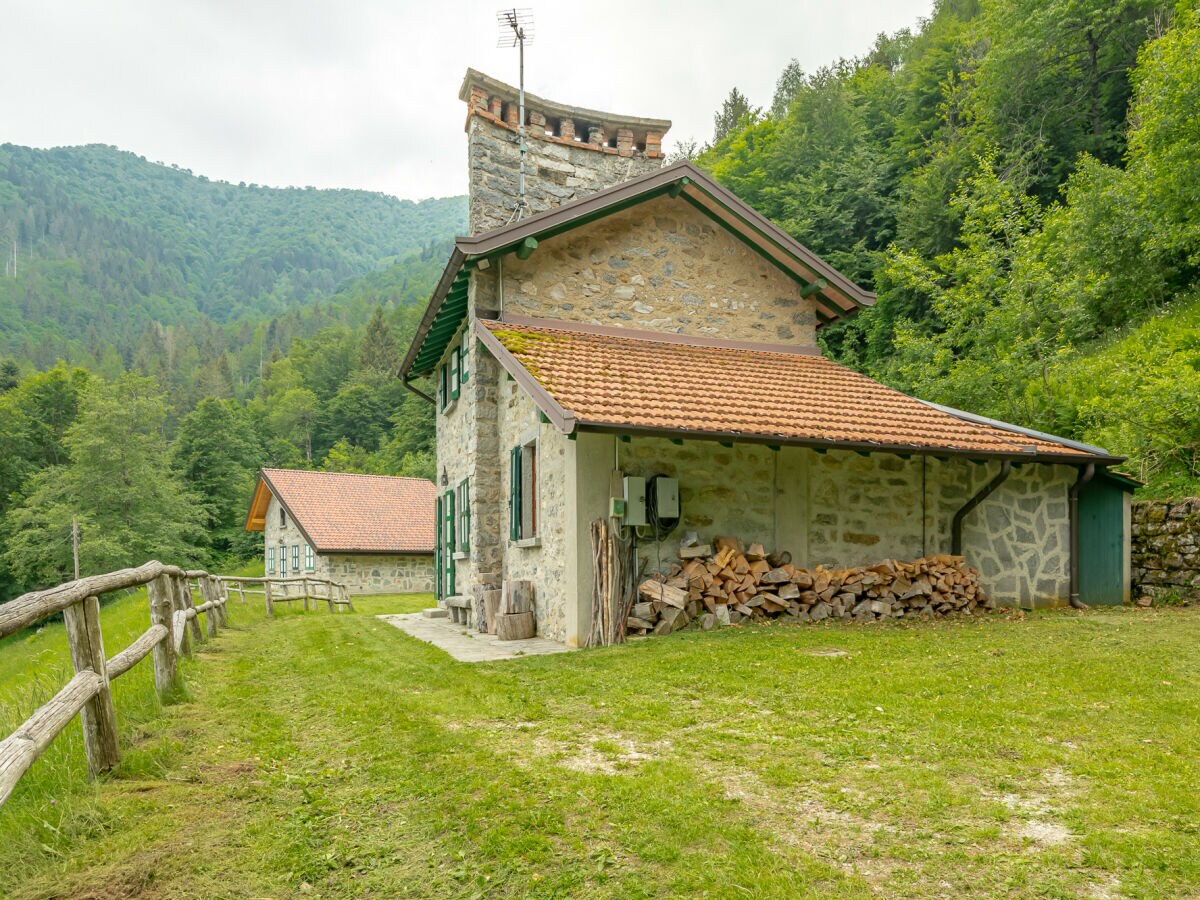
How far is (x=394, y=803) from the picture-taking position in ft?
12.6

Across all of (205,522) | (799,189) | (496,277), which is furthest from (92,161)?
(496,277)

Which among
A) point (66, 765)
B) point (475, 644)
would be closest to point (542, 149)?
point (475, 644)

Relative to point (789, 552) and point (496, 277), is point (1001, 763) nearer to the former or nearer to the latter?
point (789, 552)

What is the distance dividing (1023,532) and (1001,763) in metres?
8.07

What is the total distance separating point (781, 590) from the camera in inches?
378

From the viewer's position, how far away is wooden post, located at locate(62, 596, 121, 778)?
13.2 ft

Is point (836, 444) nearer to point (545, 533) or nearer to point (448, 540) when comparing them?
point (545, 533)

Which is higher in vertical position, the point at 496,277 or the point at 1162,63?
the point at 1162,63

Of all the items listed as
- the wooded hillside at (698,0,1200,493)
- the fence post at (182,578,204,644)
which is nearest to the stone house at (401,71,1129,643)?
the fence post at (182,578,204,644)

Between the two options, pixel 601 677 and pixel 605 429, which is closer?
pixel 601 677

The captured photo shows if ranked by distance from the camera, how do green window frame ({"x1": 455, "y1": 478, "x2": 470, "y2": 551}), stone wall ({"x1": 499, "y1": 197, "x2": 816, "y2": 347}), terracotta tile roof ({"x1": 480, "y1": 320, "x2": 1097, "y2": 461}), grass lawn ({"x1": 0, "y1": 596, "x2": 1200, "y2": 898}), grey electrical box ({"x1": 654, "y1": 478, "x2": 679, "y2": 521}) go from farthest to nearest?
green window frame ({"x1": 455, "y1": 478, "x2": 470, "y2": 551}) < stone wall ({"x1": 499, "y1": 197, "x2": 816, "y2": 347}) < grey electrical box ({"x1": 654, "y1": 478, "x2": 679, "y2": 521}) < terracotta tile roof ({"x1": 480, "y1": 320, "x2": 1097, "y2": 461}) < grass lawn ({"x1": 0, "y1": 596, "x2": 1200, "y2": 898})

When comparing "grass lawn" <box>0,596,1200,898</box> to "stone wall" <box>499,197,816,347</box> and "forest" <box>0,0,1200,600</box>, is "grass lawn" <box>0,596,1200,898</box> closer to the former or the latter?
"stone wall" <box>499,197,816,347</box>

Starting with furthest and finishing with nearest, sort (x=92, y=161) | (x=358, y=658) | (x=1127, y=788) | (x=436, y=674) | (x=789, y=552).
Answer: (x=92, y=161) → (x=789, y=552) → (x=358, y=658) → (x=436, y=674) → (x=1127, y=788)

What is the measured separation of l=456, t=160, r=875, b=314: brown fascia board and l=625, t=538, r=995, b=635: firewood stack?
4920mm
